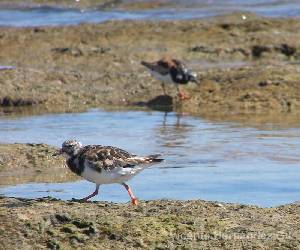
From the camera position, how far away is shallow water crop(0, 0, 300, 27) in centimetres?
2247

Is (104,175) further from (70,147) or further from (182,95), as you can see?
(182,95)

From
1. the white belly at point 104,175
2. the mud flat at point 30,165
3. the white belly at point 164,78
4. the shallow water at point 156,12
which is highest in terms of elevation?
the shallow water at point 156,12

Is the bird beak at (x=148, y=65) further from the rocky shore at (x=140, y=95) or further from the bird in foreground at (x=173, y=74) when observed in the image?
the rocky shore at (x=140, y=95)

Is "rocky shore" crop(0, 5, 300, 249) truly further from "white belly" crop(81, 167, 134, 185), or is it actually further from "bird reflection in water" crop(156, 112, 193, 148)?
"bird reflection in water" crop(156, 112, 193, 148)

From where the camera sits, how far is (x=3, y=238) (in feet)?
22.6

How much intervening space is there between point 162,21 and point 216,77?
5.60 metres

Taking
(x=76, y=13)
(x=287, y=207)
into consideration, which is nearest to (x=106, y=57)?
(x=76, y=13)

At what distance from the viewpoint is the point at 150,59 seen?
17.7m

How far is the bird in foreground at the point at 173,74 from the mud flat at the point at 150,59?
0.16m

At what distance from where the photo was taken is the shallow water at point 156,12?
2247 cm

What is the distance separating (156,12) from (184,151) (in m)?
12.5

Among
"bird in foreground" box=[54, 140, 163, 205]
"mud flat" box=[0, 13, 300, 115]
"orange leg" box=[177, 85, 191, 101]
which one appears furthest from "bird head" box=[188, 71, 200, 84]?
"bird in foreground" box=[54, 140, 163, 205]

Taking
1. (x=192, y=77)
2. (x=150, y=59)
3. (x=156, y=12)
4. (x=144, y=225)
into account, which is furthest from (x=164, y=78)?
(x=144, y=225)

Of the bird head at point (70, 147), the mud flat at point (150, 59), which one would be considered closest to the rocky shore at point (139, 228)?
the bird head at point (70, 147)
